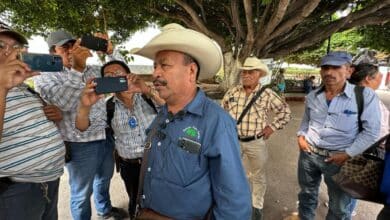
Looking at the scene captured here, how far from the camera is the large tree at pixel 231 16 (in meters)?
5.30

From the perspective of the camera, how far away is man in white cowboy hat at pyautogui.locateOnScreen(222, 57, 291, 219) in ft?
10.2

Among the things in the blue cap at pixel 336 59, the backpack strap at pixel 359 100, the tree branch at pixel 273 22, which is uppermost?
the tree branch at pixel 273 22

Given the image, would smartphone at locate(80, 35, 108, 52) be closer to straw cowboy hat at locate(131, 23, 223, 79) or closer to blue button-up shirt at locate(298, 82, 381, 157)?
straw cowboy hat at locate(131, 23, 223, 79)

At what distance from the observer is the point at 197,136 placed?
1.34m

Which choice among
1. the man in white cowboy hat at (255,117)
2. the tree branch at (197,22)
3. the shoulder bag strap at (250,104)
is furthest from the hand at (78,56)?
the tree branch at (197,22)

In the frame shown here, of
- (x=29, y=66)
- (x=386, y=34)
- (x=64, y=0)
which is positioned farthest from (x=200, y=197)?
(x=386, y=34)

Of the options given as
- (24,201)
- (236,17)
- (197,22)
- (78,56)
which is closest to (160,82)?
(24,201)

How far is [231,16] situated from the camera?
7270 mm

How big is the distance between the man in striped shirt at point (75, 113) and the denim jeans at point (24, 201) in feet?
1.81

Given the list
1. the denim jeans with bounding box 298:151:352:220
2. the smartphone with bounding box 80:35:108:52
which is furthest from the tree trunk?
the smartphone with bounding box 80:35:108:52

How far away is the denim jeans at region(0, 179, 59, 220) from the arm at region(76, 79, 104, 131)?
20.6 inches

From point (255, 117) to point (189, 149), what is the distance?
6.42 ft

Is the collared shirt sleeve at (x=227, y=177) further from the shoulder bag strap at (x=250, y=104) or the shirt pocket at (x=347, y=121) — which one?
the shoulder bag strap at (x=250, y=104)

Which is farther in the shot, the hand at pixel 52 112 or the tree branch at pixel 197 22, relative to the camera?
the tree branch at pixel 197 22
